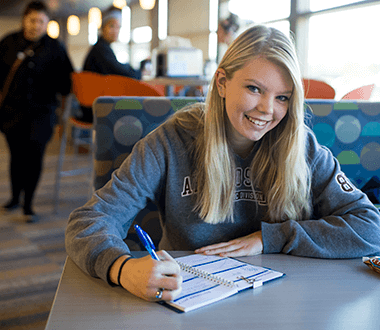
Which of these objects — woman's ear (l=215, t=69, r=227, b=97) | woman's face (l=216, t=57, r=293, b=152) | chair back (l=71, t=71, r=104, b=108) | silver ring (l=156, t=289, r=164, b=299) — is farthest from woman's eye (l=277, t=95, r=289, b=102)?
chair back (l=71, t=71, r=104, b=108)

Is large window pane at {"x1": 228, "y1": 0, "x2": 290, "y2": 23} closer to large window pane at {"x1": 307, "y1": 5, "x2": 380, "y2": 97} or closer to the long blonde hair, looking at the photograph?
large window pane at {"x1": 307, "y1": 5, "x2": 380, "y2": 97}

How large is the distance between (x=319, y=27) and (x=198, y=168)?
4.52 meters

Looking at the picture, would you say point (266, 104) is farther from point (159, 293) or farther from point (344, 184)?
point (159, 293)

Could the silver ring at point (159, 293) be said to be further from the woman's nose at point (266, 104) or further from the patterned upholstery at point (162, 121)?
the patterned upholstery at point (162, 121)

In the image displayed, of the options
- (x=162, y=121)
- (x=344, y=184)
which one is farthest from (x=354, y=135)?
(x=162, y=121)

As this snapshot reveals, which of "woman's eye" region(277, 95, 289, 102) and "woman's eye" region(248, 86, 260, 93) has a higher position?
"woman's eye" region(248, 86, 260, 93)

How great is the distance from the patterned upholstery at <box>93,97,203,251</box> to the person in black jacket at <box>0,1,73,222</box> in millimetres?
2003

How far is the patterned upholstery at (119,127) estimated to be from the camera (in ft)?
4.40

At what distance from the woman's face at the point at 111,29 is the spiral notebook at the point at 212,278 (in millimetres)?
2909

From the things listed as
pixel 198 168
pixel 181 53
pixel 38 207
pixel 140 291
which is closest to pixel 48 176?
pixel 38 207

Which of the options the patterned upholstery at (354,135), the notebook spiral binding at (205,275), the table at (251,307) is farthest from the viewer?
the patterned upholstery at (354,135)

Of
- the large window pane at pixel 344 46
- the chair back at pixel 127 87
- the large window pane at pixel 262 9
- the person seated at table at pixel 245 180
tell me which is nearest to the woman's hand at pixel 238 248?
the person seated at table at pixel 245 180

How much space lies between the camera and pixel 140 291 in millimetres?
647

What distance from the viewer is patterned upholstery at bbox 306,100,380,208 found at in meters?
1.45
